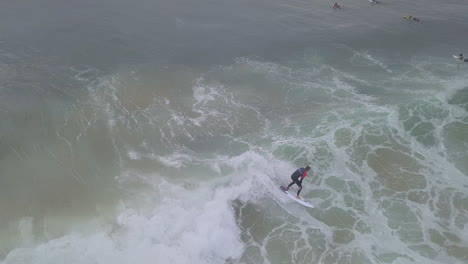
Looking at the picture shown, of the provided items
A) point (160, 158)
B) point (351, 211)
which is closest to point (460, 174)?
point (351, 211)

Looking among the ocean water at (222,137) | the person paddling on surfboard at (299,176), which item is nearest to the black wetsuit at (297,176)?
the person paddling on surfboard at (299,176)

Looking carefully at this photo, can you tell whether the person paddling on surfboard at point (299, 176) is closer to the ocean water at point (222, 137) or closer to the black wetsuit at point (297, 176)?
the black wetsuit at point (297, 176)

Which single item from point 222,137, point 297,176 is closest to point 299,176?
point 297,176

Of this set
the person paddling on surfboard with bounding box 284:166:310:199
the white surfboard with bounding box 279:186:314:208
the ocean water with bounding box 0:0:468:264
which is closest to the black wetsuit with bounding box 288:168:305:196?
the person paddling on surfboard with bounding box 284:166:310:199

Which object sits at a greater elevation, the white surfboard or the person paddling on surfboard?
the person paddling on surfboard

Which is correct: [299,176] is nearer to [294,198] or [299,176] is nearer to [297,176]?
[297,176]

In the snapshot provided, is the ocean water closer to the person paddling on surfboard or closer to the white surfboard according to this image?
the white surfboard

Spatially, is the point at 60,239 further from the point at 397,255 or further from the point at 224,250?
the point at 397,255

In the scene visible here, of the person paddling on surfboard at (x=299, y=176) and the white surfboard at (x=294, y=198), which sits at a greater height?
the person paddling on surfboard at (x=299, y=176)
